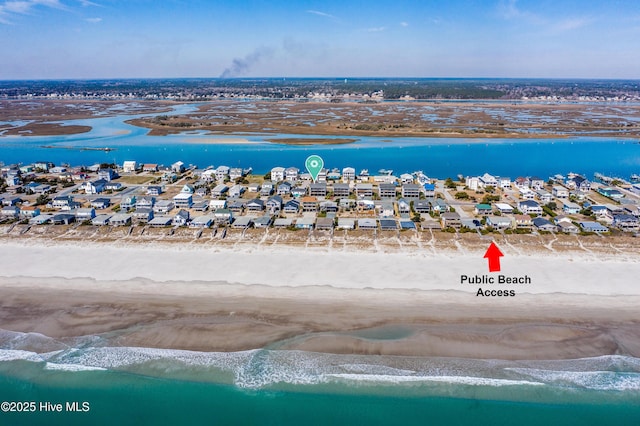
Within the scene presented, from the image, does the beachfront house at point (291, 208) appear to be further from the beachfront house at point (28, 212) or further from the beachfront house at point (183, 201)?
the beachfront house at point (28, 212)

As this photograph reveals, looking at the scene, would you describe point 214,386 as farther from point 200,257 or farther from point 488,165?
point 488,165

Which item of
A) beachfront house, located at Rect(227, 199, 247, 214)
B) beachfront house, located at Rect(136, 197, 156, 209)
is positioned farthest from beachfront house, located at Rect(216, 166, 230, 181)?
beachfront house, located at Rect(136, 197, 156, 209)

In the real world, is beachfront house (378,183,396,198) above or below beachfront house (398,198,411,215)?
above

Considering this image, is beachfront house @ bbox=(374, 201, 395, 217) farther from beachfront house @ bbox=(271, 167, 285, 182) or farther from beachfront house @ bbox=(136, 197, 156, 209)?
beachfront house @ bbox=(136, 197, 156, 209)

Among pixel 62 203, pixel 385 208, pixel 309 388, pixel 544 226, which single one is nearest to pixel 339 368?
pixel 309 388

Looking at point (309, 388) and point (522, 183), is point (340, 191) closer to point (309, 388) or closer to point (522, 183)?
point (522, 183)

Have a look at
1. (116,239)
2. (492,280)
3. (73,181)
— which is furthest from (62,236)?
(492,280)
